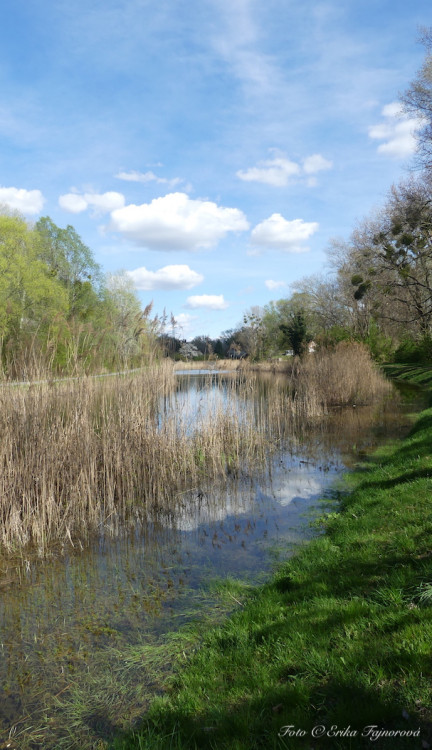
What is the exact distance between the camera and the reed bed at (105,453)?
532 cm

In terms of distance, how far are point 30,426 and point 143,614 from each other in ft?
9.34

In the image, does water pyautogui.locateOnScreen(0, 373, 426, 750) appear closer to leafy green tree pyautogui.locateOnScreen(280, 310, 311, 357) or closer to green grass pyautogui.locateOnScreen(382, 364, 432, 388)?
green grass pyautogui.locateOnScreen(382, 364, 432, 388)

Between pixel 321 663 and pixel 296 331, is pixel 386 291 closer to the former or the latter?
pixel 296 331

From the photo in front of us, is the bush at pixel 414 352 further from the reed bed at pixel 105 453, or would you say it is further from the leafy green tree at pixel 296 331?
the reed bed at pixel 105 453

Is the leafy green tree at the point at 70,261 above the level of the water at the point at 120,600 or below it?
above

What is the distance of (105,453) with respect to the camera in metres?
6.48

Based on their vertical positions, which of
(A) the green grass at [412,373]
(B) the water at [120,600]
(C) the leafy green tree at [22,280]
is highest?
(C) the leafy green tree at [22,280]

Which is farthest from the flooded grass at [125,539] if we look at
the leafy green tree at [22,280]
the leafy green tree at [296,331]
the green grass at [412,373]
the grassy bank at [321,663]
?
the leafy green tree at [296,331]

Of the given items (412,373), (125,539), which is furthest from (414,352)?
(125,539)

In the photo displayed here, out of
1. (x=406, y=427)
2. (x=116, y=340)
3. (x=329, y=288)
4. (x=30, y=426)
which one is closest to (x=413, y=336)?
(x=329, y=288)

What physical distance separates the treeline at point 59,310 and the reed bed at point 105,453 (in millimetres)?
442

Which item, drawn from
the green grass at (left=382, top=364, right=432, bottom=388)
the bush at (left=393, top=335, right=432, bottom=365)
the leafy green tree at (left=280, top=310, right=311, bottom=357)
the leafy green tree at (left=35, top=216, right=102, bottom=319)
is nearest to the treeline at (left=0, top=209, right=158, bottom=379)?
the leafy green tree at (left=35, top=216, right=102, bottom=319)

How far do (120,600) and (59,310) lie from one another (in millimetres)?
7275

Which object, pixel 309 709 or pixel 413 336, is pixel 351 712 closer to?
pixel 309 709
